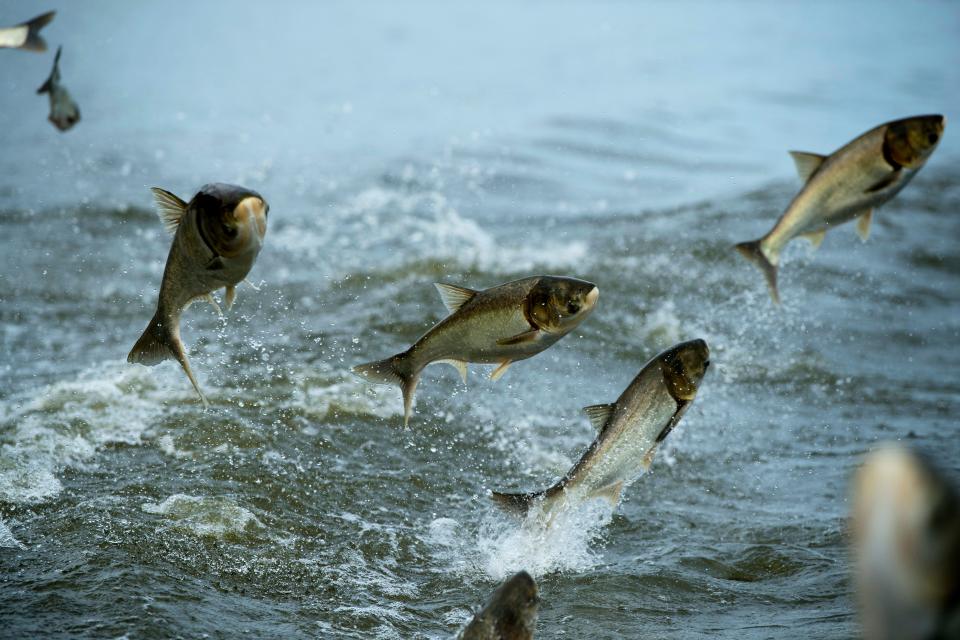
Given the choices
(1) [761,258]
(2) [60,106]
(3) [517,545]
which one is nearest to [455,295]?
(3) [517,545]

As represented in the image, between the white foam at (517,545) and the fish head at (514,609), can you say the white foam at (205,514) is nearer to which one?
the white foam at (517,545)

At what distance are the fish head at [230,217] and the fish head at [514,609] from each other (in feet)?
3.50

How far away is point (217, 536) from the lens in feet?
12.7

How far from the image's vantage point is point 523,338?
3010 millimetres

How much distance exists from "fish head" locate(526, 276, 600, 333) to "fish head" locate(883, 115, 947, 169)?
1.33 metres

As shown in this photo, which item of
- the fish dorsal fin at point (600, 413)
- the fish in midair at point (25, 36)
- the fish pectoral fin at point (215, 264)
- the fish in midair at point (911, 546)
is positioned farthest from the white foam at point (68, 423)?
the fish in midair at point (911, 546)

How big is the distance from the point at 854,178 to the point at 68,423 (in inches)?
140

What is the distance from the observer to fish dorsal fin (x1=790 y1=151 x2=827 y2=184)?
385 cm

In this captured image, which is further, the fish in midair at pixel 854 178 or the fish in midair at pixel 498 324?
the fish in midair at pixel 854 178

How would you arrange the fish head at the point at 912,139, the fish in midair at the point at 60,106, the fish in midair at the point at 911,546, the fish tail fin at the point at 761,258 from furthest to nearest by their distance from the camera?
the fish in midair at the point at 60,106, the fish tail fin at the point at 761,258, the fish head at the point at 912,139, the fish in midair at the point at 911,546

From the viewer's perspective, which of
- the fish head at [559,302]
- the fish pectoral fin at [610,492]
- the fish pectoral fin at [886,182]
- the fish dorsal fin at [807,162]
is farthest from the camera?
the fish dorsal fin at [807,162]

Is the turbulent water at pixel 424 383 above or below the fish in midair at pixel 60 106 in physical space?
below

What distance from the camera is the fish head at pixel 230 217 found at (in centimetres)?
262

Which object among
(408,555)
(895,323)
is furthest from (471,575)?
(895,323)
